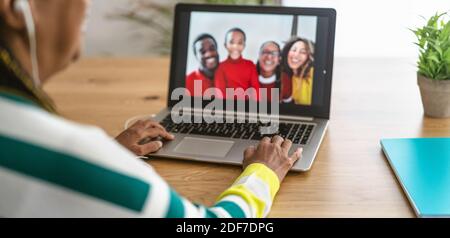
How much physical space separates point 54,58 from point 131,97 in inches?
31.0

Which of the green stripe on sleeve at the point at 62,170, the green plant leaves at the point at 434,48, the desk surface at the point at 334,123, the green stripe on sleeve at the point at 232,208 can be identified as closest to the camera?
the green stripe on sleeve at the point at 62,170

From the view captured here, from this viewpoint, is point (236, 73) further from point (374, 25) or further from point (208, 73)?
point (374, 25)

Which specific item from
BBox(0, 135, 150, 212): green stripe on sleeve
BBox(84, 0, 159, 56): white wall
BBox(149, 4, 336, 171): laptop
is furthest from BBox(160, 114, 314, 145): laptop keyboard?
BBox(84, 0, 159, 56): white wall

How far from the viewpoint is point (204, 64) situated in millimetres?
1415

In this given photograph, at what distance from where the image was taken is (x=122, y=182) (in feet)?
2.28

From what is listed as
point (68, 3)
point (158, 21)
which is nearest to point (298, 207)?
point (68, 3)

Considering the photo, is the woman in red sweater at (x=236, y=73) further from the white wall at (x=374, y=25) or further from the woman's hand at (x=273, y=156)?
the white wall at (x=374, y=25)

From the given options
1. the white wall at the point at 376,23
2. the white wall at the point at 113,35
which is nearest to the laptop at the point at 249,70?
the white wall at the point at 376,23

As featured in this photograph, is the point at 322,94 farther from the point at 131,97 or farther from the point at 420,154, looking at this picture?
the point at 131,97

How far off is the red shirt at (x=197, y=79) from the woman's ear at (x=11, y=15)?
697mm

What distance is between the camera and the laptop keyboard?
127 cm

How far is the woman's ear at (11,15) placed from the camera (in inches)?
29.0

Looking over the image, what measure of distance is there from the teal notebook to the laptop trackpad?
1.10ft

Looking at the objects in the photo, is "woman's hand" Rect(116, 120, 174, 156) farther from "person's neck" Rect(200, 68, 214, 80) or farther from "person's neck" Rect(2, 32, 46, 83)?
"person's neck" Rect(2, 32, 46, 83)
